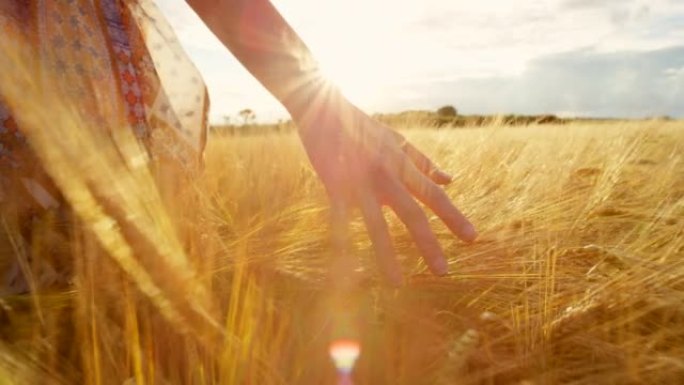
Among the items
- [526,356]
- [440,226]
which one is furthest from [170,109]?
[526,356]

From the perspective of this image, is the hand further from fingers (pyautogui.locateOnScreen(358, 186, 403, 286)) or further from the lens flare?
the lens flare

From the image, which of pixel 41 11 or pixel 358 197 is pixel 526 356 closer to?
pixel 358 197

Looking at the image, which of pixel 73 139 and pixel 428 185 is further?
pixel 428 185

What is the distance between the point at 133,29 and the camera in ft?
3.02

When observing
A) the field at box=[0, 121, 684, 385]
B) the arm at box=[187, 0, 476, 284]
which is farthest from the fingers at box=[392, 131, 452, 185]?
the field at box=[0, 121, 684, 385]

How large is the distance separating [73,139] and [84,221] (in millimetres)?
105

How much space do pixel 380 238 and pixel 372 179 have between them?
0.09m

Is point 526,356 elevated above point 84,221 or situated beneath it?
situated beneath

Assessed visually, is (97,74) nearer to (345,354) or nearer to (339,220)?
(339,220)

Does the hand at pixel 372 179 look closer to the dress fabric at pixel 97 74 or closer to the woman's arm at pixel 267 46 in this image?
the woman's arm at pixel 267 46

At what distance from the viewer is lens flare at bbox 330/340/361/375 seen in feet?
2.06

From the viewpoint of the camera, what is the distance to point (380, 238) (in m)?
0.77

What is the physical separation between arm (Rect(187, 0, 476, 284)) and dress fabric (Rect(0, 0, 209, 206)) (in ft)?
0.44

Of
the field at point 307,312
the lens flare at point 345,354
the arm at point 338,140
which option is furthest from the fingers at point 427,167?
the lens flare at point 345,354
